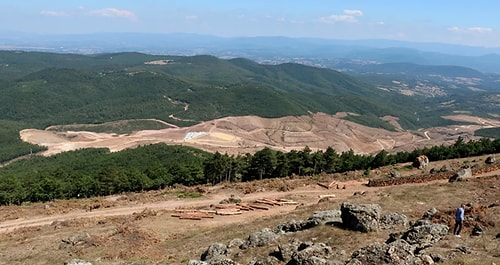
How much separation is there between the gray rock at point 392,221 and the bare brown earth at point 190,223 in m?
0.84

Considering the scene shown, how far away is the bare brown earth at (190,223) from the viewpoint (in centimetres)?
2345

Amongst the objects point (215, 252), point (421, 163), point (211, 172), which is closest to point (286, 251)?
point (215, 252)

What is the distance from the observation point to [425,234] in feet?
69.8

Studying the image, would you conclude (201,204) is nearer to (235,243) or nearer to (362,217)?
(235,243)

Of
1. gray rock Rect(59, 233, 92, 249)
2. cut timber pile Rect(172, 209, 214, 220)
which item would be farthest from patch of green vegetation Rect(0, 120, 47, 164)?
gray rock Rect(59, 233, 92, 249)

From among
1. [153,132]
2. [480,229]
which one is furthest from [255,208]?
[153,132]

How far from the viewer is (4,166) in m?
128

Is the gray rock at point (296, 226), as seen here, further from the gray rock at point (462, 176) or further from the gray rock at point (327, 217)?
the gray rock at point (462, 176)

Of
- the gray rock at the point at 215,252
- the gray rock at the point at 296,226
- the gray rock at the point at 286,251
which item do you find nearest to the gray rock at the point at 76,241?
the gray rock at the point at 215,252

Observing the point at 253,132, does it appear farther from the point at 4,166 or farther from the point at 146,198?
the point at 146,198

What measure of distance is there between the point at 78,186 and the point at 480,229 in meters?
52.3

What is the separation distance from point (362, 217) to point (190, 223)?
1559 centimetres

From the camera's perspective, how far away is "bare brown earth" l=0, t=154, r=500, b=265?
2345cm

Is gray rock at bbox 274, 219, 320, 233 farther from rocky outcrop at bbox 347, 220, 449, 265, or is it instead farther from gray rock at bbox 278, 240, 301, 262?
rocky outcrop at bbox 347, 220, 449, 265
